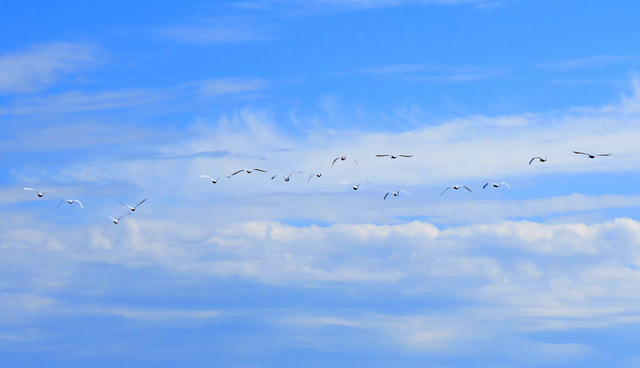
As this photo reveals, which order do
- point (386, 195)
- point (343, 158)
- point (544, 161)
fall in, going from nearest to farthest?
1. point (544, 161)
2. point (343, 158)
3. point (386, 195)

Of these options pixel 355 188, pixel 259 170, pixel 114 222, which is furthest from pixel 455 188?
pixel 114 222

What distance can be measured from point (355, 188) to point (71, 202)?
160 feet

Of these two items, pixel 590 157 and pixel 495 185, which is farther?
pixel 495 185

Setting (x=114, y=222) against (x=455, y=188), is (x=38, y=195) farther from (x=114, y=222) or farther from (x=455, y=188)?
(x=455, y=188)

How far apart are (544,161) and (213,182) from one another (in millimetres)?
52214

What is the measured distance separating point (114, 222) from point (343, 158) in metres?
44.6

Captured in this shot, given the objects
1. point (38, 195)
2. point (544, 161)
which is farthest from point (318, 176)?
point (38, 195)

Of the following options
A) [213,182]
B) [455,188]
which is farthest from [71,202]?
[455,188]

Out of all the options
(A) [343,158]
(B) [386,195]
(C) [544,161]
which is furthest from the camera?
(B) [386,195]

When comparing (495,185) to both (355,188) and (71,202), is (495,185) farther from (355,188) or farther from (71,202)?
(71,202)

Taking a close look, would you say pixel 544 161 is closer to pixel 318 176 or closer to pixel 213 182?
pixel 318 176

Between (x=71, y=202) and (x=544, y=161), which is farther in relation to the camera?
(x=71, y=202)

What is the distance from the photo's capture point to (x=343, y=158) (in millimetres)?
154375

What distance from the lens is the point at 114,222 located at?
171 metres
